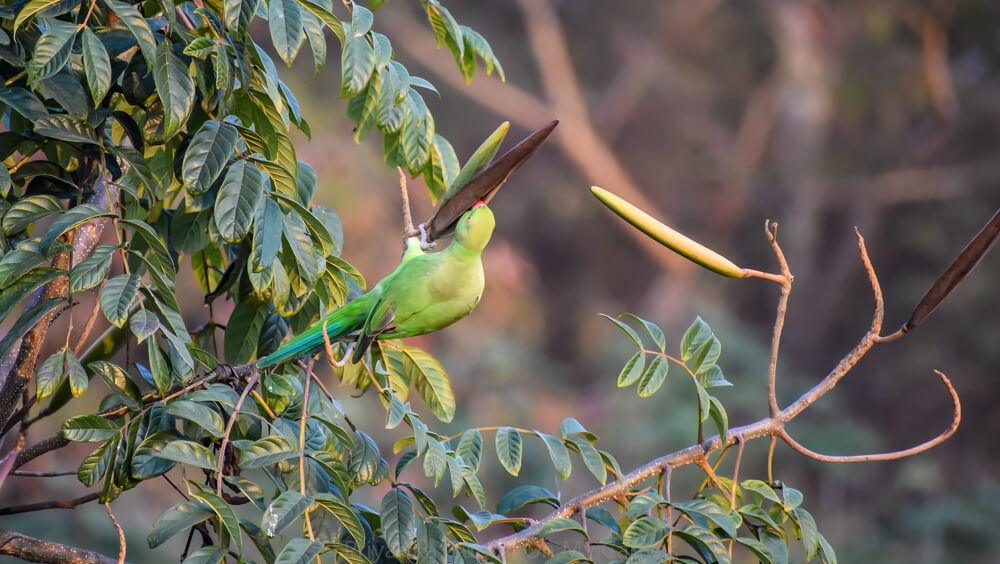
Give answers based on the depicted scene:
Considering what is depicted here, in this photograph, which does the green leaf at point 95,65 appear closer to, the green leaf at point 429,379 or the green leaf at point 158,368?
the green leaf at point 158,368

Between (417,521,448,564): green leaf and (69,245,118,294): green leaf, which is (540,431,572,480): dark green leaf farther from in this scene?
(69,245,118,294): green leaf

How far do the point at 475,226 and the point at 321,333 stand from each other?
22 centimetres

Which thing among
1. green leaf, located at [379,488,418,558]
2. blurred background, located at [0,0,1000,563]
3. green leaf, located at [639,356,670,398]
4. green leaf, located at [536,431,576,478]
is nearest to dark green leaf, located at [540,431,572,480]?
green leaf, located at [536,431,576,478]

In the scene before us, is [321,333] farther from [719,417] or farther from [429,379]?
[719,417]

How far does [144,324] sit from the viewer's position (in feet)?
2.73

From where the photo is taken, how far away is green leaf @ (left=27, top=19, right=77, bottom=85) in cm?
82

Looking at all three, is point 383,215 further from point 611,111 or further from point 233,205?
point 233,205

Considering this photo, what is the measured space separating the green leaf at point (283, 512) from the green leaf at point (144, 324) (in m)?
0.20

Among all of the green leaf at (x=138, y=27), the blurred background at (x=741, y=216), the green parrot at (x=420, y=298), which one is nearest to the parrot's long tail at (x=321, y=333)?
the green parrot at (x=420, y=298)

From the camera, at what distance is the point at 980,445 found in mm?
8273

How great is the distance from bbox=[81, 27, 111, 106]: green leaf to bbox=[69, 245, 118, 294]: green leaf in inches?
6.1

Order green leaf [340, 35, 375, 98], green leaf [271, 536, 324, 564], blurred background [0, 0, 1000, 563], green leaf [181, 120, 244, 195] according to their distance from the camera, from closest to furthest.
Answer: green leaf [271, 536, 324, 564]
green leaf [181, 120, 244, 195]
green leaf [340, 35, 375, 98]
blurred background [0, 0, 1000, 563]

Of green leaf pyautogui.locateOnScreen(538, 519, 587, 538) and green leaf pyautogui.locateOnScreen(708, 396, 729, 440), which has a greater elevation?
green leaf pyautogui.locateOnScreen(708, 396, 729, 440)

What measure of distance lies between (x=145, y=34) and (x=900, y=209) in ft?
29.6
